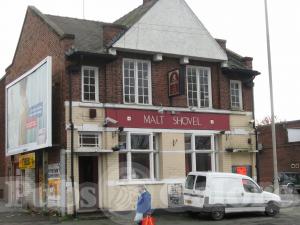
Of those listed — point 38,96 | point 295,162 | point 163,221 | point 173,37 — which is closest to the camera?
point 163,221

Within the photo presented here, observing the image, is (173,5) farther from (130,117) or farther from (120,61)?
(130,117)

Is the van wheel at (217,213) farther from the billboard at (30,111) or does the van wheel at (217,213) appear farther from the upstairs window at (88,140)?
the billboard at (30,111)

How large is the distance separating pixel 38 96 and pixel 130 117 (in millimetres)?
3929

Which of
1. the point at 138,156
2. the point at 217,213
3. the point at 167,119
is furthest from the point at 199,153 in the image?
the point at 217,213

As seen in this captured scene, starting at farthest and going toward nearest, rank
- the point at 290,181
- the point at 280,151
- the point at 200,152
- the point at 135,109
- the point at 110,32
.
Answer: the point at 280,151
the point at 290,181
the point at 200,152
the point at 135,109
the point at 110,32

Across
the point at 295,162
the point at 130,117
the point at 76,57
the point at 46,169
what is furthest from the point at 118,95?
the point at 295,162

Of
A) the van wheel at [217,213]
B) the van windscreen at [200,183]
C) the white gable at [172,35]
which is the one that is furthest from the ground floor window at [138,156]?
the white gable at [172,35]

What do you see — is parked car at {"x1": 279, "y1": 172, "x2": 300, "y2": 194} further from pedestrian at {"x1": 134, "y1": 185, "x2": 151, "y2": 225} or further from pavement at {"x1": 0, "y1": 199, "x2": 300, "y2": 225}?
pedestrian at {"x1": 134, "y1": 185, "x2": 151, "y2": 225}

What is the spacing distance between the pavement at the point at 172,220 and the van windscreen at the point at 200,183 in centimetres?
123

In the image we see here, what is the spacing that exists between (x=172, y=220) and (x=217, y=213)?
175 cm

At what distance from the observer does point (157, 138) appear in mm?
22750

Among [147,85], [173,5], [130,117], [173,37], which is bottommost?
[130,117]

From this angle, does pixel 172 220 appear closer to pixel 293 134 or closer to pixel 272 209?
pixel 272 209

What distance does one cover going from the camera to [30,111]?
22.6 metres
